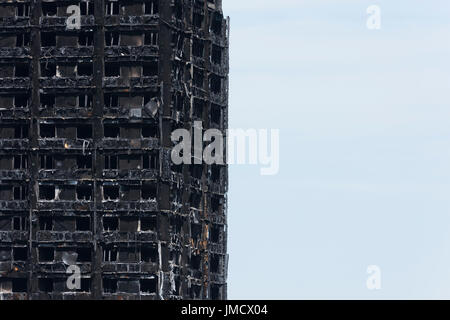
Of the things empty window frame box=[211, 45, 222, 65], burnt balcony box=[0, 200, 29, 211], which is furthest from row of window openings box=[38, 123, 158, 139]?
empty window frame box=[211, 45, 222, 65]

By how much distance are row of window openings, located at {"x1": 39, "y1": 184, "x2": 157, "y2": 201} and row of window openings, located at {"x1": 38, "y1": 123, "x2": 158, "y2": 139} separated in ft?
16.0

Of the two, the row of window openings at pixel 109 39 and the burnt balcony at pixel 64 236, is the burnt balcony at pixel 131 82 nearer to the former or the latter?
the row of window openings at pixel 109 39

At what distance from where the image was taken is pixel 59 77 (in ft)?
597

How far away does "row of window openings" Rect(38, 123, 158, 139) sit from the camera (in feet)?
589

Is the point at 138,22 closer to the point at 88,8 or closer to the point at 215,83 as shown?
the point at 88,8

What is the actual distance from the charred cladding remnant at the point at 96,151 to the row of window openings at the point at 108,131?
0.10 m

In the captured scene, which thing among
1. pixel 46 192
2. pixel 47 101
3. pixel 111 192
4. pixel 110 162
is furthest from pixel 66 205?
pixel 47 101

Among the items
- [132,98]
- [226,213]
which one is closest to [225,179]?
[226,213]

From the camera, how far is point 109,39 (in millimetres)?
181125

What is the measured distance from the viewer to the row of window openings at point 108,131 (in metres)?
179

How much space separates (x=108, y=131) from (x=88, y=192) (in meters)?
6.15

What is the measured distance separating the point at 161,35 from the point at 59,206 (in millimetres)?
19059

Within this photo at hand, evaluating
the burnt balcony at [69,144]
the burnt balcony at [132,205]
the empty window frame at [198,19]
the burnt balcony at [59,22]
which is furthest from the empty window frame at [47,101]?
the empty window frame at [198,19]
